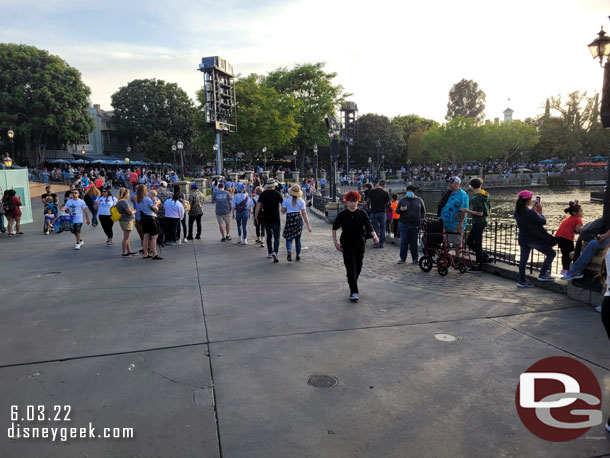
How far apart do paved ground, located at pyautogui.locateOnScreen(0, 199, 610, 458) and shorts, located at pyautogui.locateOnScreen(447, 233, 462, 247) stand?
2.73ft

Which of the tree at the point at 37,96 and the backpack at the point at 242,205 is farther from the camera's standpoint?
the tree at the point at 37,96

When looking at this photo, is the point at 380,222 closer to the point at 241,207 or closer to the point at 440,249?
the point at 440,249

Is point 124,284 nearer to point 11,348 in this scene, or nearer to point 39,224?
point 11,348

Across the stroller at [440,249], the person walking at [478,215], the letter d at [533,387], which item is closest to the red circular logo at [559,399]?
the letter d at [533,387]

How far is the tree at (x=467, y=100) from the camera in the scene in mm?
89688

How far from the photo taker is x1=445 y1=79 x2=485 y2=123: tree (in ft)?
294

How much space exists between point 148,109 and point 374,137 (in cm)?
3552

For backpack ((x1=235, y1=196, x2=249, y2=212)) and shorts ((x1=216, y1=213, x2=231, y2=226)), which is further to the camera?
shorts ((x1=216, y1=213, x2=231, y2=226))

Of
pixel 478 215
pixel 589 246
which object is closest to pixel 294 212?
pixel 478 215

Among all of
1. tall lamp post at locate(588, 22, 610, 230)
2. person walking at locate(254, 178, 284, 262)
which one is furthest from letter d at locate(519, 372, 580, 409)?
person walking at locate(254, 178, 284, 262)

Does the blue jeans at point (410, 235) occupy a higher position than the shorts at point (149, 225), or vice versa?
the shorts at point (149, 225)

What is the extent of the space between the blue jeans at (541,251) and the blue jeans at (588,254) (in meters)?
A: 0.70

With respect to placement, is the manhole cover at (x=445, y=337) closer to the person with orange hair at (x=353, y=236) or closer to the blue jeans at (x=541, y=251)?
the person with orange hair at (x=353, y=236)

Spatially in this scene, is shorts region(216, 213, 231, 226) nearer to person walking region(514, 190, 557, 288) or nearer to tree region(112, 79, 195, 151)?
person walking region(514, 190, 557, 288)
